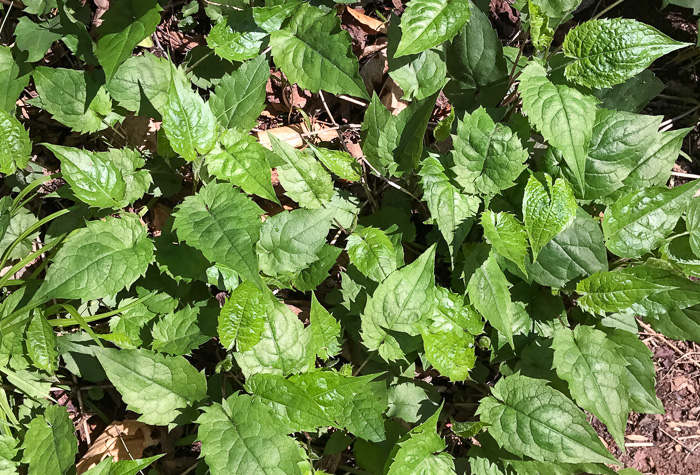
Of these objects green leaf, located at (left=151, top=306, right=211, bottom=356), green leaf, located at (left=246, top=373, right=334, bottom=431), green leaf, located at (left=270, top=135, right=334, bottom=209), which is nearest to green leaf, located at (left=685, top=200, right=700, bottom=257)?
green leaf, located at (left=270, top=135, right=334, bottom=209)

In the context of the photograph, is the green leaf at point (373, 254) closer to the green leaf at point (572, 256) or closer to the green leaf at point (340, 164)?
the green leaf at point (340, 164)

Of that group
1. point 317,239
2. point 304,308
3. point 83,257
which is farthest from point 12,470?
point 317,239

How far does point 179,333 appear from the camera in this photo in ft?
7.60

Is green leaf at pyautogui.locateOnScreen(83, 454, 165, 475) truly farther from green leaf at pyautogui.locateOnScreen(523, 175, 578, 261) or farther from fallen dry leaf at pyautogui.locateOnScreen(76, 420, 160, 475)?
green leaf at pyautogui.locateOnScreen(523, 175, 578, 261)

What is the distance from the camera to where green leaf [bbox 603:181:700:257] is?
234cm

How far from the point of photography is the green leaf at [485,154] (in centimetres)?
224

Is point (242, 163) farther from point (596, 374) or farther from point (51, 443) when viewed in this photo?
point (596, 374)

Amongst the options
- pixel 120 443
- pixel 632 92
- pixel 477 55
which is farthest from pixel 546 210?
pixel 120 443

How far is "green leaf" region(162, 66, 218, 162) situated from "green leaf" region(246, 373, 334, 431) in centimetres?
93

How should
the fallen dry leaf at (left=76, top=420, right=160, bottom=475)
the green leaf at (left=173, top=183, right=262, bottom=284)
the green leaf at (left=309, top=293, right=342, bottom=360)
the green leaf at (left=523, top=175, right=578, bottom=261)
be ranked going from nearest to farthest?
the green leaf at (left=173, top=183, right=262, bottom=284), the green leaf at (left=523, top=175, right=578, bottom=261), the green leaf at (left=309, top=293, right=342, bottom=360), the fallen dry leaf at (left=76, top=420, right=160, bottom=475)

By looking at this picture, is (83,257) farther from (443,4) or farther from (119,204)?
(443,4)

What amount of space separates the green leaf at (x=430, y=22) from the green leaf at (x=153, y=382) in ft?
5.08

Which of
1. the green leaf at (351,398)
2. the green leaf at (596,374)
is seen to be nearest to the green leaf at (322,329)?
the green leaf at (351,398)

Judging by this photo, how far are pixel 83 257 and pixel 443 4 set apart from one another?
173 cm
